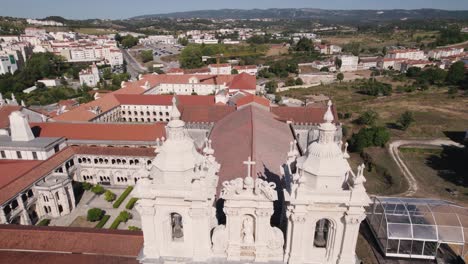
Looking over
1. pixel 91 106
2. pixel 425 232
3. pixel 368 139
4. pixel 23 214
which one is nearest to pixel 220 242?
pixel 425 232

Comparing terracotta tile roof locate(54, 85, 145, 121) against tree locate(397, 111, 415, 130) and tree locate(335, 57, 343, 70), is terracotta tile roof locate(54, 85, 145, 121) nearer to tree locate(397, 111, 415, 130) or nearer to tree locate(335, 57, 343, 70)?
tree locate(397, 111, 415, 130)

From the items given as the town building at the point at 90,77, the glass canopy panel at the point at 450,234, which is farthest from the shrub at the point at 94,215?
the town building at the point at 90,77

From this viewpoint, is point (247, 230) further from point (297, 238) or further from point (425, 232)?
point (425, 232)

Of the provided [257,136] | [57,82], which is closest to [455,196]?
[257,136]

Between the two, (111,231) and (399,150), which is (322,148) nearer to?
(111,231)

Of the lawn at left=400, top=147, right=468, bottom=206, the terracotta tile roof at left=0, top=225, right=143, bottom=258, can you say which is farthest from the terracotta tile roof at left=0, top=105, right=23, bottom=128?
the lawn at left=400, top=147, right=468, bottom=206
